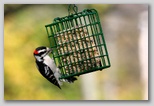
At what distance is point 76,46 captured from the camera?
5.32m

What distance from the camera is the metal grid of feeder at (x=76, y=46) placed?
17.4ft

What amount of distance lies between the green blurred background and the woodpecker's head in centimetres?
16

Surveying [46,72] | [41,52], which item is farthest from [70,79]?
[41,52]

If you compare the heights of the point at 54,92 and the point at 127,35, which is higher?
the point at 127,35

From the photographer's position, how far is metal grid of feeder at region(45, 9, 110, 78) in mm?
5293

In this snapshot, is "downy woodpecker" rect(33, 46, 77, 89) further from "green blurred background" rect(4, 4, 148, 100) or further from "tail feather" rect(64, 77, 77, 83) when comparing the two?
"green blurred background" rect(4, 4, 148, 100)

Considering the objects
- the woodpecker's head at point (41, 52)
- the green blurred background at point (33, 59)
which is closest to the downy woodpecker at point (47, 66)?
the woodpecker's head at point (41, 52)

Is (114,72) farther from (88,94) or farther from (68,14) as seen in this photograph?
(68,14)

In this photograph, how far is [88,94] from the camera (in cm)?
567

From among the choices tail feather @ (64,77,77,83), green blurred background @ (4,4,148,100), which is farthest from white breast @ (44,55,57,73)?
green blurred background @ (4,4,148,100)

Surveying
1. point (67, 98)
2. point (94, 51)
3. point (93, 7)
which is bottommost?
point (67, 98)

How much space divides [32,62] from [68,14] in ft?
1.76

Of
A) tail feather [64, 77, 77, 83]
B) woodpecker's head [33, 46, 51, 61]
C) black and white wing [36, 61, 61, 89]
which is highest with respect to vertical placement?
woodpecker's head [33, 46, 51, 61]
